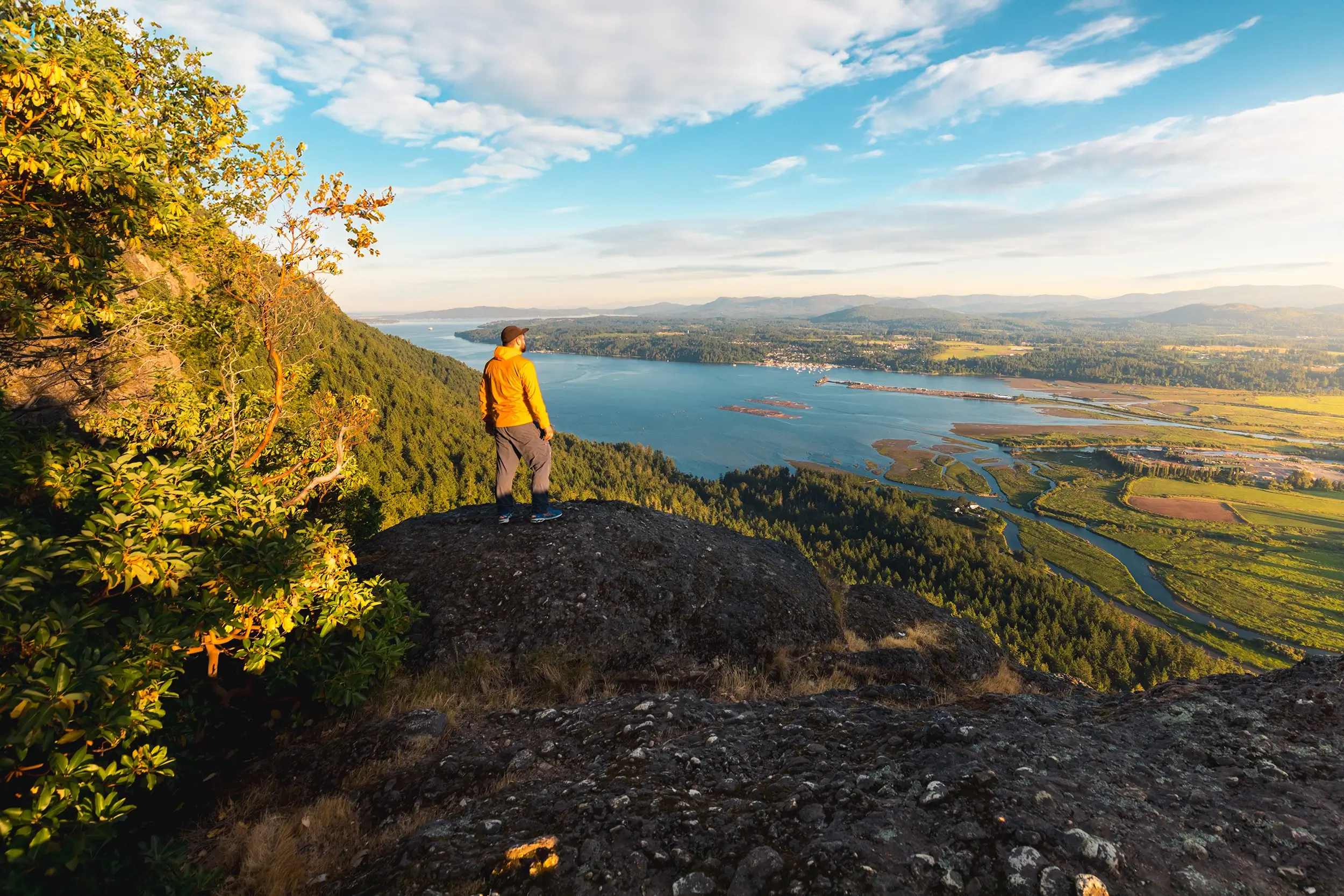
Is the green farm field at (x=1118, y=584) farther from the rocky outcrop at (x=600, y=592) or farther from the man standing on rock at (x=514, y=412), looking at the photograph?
the man standing on rock at (x=514, y=412)

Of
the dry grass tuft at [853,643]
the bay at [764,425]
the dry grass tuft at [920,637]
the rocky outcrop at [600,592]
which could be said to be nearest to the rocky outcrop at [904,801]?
the rocky outcrop at [600,592]

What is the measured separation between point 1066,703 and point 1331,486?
178m

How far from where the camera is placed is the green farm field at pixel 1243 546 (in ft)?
236

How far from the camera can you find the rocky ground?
3.06 meters

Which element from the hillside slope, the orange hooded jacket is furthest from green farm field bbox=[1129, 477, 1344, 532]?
the orange hooded jacket

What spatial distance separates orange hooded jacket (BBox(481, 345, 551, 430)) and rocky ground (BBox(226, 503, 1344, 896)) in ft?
11.9

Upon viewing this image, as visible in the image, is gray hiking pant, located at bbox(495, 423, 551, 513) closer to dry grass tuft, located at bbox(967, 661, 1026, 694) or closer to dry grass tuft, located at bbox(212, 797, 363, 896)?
dry grass tuft, located at bbox(212, 797, 363, 896)

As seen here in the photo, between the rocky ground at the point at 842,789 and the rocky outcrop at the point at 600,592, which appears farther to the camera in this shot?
the rocky outcrop at the point at 600,592

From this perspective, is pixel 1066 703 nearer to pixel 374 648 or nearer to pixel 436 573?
pixel 374 648

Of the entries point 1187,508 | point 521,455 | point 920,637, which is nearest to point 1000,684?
point 920,637

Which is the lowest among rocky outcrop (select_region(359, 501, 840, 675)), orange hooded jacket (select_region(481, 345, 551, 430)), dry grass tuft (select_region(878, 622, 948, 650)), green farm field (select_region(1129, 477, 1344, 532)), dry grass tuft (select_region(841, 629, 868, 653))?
green farm field (select_region(1129, 477, 1344, 532))

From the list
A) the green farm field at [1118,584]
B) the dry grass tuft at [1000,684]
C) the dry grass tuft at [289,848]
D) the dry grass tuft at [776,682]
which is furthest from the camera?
the green farm field at [1118,584]

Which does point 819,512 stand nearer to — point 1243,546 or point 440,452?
point 1243,546

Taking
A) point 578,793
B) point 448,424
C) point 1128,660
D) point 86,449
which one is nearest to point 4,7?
point 86,449
